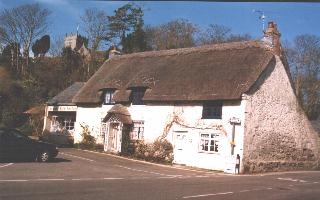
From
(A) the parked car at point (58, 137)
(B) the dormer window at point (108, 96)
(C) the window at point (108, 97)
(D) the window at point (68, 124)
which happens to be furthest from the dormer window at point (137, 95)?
(D) the window at point (68, 124)

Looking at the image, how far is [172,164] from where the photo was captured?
24766mm

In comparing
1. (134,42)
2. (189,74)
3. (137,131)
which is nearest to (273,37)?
(189,74)

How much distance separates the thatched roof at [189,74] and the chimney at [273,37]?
670 millimetres

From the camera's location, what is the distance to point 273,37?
1035 inches

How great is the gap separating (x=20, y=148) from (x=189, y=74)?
11.9 meters

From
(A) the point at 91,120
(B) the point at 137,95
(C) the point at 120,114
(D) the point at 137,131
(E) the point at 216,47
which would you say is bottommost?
(D) the point at 137,131

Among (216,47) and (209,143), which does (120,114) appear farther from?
(216,47)

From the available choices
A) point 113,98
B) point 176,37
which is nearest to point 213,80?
point 113,98

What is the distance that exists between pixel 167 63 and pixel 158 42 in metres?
21.2

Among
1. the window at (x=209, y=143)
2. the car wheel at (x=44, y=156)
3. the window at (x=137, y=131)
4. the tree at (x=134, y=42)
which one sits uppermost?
the tree at (x=134, y=42)

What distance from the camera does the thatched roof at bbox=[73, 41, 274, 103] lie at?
23.8 m

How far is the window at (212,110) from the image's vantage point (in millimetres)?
23797

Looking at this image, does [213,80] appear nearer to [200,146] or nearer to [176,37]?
[200,146]

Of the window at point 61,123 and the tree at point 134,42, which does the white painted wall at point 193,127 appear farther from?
the tree at point 134,42
